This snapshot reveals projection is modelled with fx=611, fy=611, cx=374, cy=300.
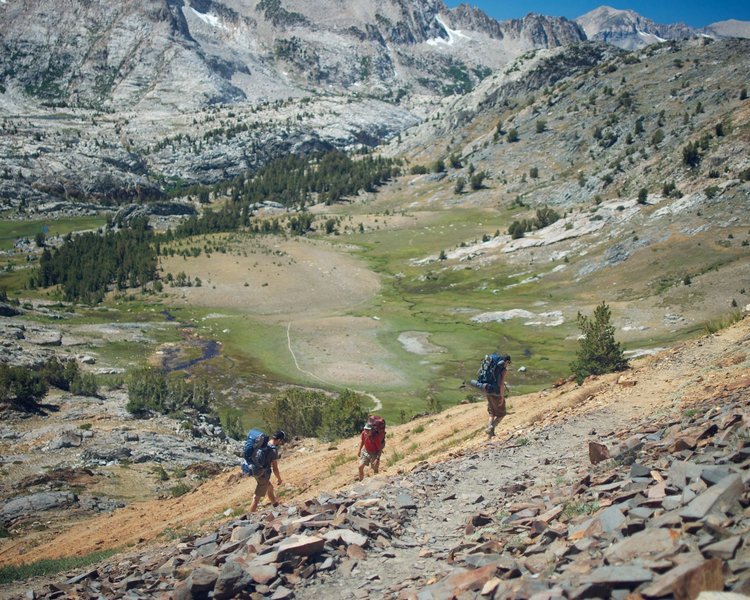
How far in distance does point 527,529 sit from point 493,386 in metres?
11.6

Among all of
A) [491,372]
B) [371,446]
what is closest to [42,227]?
[371,446]

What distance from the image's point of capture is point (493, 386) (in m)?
21.7

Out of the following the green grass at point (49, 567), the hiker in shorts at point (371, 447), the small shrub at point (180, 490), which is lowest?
the small shrub at point (180, 490)

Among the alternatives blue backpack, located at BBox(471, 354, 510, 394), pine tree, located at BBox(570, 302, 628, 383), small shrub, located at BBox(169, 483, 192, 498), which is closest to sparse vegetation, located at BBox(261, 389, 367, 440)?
small shrub, located at BBox(169, 483, 192, 498)

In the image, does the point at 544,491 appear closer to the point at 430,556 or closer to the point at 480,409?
the point at 430,556

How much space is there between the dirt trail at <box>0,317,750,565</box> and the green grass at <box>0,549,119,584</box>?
1140 millimetres

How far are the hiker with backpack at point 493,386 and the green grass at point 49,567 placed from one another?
1336 centimetres

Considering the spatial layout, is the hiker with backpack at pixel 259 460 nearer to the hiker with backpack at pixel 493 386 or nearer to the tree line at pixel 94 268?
the hiker with backpack at pixel 493 386

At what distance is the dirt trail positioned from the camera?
685 inches

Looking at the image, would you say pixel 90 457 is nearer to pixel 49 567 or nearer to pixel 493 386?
pixel 49 567

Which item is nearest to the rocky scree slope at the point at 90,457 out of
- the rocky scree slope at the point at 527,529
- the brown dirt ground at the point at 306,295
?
the rocky scree slope at the point at 527,529

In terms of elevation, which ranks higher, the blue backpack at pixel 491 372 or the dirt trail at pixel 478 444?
the blue backpack at pixel 491 372

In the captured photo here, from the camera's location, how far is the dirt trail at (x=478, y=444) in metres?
17.4

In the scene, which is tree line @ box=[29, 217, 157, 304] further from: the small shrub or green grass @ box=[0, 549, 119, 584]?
green grass @ box=[0, 549, 119, 584]
